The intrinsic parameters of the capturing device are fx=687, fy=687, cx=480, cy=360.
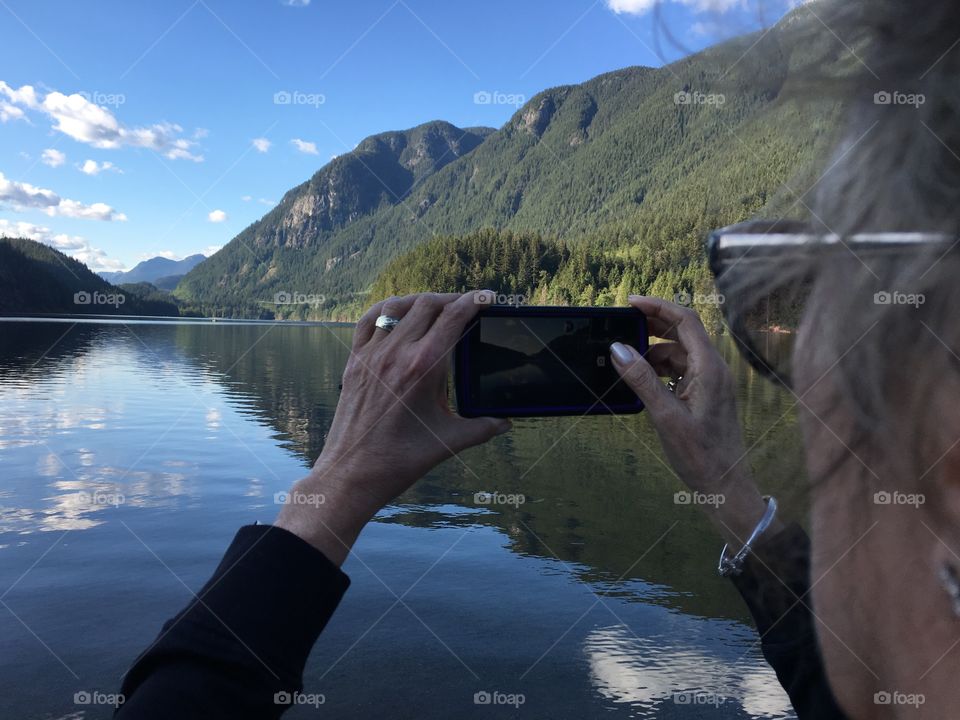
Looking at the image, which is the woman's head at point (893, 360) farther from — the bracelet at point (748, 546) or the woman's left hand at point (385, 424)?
the woman's left hand at point (385, 424)

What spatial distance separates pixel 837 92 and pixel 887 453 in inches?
21.9

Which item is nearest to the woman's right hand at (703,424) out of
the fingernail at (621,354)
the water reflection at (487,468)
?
the fingernail at (621,354)

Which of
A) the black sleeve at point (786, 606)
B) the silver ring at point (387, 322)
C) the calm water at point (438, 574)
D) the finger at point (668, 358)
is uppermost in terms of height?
the silver ring at point (387, 322)

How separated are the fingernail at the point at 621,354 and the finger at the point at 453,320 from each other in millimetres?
396

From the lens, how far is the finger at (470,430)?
1646 mm

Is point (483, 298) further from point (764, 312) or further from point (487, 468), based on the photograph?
point (487, 468)

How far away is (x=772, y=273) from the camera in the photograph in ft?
3.68

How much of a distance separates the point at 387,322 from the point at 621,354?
2.02 ft

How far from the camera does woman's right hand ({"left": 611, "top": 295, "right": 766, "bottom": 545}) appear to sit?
1.69 metres

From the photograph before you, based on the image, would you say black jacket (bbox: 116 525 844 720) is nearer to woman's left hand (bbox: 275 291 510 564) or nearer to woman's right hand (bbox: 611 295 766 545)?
woman's left hand (bbox: 275 291 510 564)

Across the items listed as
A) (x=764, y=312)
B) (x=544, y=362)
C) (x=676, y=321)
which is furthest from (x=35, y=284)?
(x=764, y=312)

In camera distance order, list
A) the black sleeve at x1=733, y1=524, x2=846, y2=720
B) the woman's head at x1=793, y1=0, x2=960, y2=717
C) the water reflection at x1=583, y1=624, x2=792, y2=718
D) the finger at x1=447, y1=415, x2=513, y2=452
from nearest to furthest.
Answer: the woman's head at x1=793, y1=0, x2=960, y2=717, the black sleeve at x1=733, y1=524, x2=846, y2=720, the finger at x1=447, y1=415, x2=513, y2=452, the water reflection at x1=583, y1=624, x2=792, y2=718

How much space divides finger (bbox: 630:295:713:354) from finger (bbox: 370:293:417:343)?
0.61 metres

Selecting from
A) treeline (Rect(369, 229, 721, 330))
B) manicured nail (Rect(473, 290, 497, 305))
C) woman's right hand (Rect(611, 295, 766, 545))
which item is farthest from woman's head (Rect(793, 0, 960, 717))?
treeline (Rect(369, 229, 721, 330))
